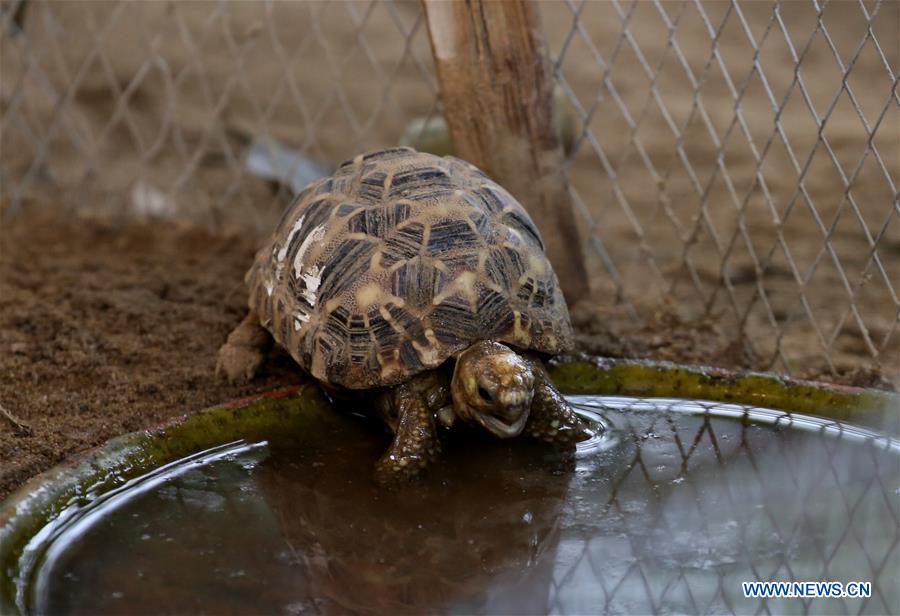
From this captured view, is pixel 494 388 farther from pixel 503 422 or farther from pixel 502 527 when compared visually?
pixel 502 527

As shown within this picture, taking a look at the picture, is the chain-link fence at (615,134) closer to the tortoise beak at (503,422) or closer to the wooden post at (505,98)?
the wooden post at (505,98)

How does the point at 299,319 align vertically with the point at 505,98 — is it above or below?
below

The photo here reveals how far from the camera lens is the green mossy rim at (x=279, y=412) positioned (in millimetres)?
2072

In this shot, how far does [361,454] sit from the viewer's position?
240cm

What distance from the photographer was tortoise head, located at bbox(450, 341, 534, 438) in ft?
7.09

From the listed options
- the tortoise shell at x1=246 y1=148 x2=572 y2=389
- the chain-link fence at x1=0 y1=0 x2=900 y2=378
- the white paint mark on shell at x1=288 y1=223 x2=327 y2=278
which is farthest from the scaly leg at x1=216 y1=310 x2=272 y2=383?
the chain-link fence at x1=0 y1=0 x2=900 y2=378

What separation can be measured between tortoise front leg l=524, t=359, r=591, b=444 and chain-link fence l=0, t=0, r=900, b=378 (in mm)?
970

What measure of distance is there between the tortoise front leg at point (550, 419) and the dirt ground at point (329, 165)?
2.51 ft

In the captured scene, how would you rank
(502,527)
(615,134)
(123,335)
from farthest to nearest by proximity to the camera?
1. (615,134)
2. (123,335)
3. (502,527)

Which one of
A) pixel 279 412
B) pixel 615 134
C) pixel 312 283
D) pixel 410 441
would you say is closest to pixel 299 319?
pixel 312 283

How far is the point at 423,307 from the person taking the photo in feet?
7.59

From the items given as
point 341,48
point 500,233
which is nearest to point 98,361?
point 500,233

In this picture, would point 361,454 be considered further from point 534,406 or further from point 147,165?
point 147,165

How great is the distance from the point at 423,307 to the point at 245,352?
2.43 ft
